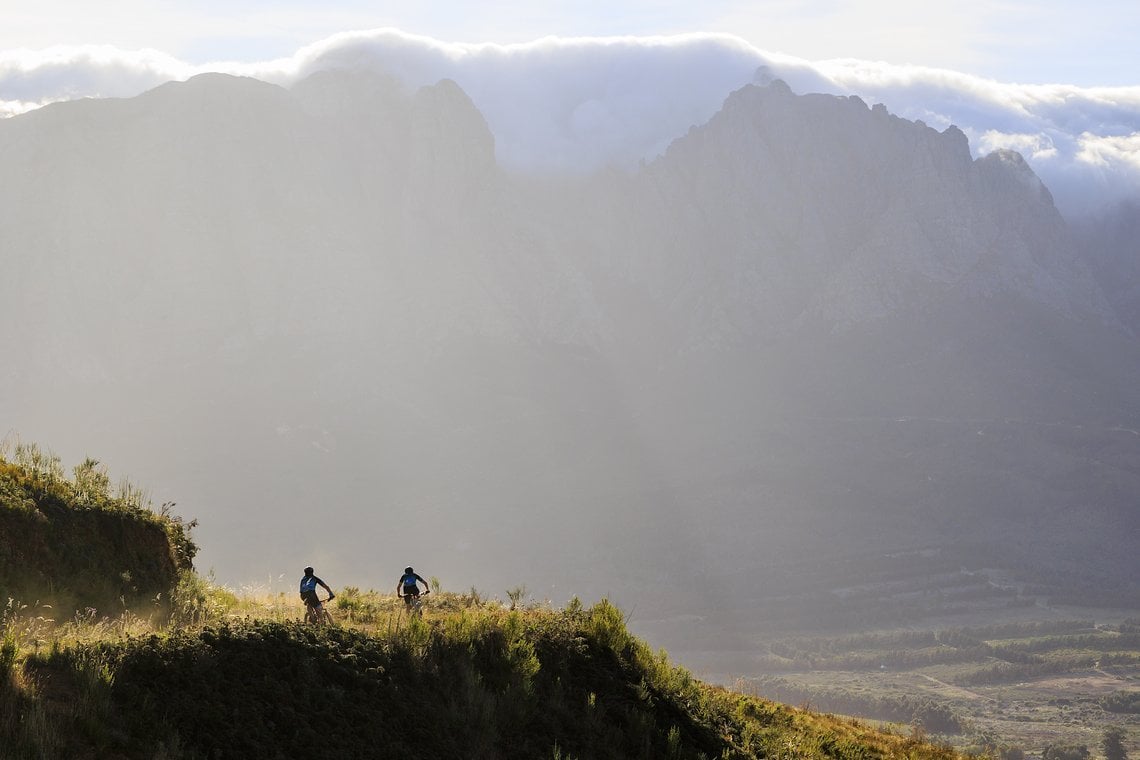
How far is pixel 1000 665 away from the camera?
16488 centimetres

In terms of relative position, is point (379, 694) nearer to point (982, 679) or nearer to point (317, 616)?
point (317, 616)

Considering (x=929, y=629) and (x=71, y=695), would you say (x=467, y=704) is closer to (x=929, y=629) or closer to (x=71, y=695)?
(x=71, y=695)

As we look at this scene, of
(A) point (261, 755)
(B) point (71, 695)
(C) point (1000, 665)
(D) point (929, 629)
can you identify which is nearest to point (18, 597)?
(B) point (71, 695)

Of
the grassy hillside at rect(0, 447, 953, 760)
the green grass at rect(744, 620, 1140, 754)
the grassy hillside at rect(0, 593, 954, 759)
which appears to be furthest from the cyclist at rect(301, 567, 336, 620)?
the green grass at rect(744, 620, 1140, 754)

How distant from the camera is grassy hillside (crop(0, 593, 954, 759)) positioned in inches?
583

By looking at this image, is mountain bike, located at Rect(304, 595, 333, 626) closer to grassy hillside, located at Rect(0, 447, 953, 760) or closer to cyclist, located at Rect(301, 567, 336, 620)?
cyclist, located at Rect(301, 567, 336, 620)

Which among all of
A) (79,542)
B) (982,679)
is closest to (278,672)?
(79,542)

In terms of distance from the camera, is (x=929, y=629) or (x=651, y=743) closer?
(x=651, y=743)

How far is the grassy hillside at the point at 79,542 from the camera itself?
1931cm

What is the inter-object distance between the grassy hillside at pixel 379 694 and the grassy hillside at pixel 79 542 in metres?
1.92

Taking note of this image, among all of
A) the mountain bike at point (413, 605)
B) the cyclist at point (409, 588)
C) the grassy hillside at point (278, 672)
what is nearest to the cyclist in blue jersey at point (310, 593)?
the grassy hillside at point (278, 672)

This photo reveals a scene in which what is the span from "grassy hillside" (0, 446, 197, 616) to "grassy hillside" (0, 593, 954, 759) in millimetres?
1918

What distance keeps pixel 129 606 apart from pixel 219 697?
4.93 metres

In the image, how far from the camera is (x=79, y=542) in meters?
20.6
